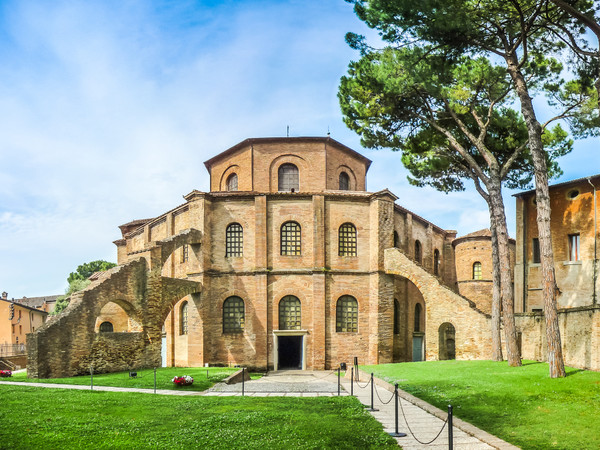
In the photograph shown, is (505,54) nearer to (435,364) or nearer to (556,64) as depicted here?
(556,64)

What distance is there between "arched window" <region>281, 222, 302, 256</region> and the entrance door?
8.89 m

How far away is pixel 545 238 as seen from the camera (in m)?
16.5

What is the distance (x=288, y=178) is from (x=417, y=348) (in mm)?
12102

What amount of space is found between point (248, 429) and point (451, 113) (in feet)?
54.7


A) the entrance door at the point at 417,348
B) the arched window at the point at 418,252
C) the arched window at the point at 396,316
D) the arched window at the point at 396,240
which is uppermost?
the arched window at the point at 396,240

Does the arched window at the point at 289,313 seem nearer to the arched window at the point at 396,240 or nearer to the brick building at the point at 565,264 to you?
the arched window at the point at 396,240

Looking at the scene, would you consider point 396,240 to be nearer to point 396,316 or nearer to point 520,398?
point 396,316

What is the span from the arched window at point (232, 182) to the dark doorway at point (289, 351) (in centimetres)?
922

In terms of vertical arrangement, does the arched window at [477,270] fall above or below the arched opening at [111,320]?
above

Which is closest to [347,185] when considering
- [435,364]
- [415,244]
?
[415,244]

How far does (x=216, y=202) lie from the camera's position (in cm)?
2655

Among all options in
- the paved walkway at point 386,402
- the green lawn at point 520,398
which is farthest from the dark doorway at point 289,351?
the green lawn at point 520,398

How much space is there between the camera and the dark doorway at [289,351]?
86.3 ft

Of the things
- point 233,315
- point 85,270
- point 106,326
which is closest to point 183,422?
point 233,315
